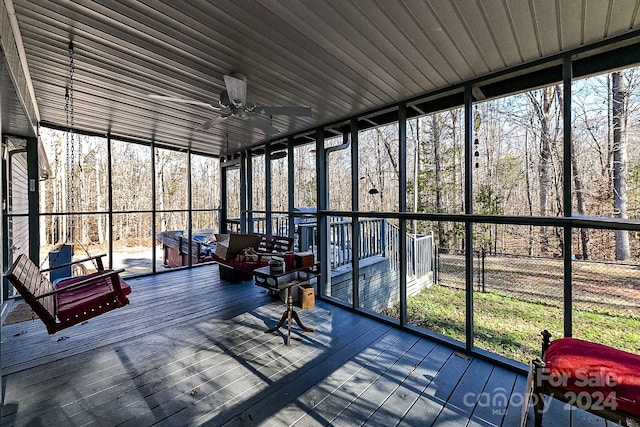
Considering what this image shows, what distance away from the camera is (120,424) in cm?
205

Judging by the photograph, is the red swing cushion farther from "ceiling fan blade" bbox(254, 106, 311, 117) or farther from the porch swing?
"ceiling fan blade" bbox(254, 106, 311, 117)

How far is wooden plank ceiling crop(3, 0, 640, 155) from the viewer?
2020 millimetres

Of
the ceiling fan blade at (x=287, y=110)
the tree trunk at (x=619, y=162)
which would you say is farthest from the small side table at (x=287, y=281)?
the tree trunk at (x=619, y=162)

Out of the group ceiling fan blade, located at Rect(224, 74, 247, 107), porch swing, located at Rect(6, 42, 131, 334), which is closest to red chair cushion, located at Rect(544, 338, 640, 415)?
ceiling fan blade, located at Rect(224, 74, 247, 107)

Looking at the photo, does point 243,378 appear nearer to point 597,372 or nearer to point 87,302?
point 87,302

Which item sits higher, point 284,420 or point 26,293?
point 26,293

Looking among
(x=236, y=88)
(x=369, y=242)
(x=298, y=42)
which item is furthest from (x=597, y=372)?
(x=369, y=242)

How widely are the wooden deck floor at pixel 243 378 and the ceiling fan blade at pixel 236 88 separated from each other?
8.69 ft

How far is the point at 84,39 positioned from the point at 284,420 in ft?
11.4

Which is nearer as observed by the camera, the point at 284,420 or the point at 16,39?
the point at 284,420

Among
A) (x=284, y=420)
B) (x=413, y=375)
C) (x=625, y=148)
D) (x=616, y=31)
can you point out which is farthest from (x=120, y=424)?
(x=625, y=148)

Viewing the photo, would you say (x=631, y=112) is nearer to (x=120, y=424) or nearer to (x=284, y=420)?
(x=284, y=420)

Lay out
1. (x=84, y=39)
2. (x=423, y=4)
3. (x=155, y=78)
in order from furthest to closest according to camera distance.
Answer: (x=155, y=78), (x=84, y=39), (x=423, y=4)

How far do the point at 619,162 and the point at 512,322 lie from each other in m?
2.91
